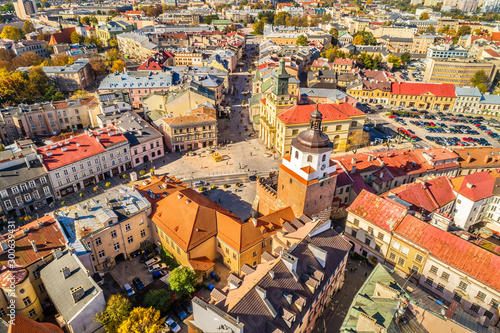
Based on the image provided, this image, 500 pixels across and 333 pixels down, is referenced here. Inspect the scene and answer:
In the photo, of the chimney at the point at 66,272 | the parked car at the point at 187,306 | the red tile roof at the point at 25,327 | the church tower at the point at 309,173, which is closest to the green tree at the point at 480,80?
the church tower at the point at 309,173

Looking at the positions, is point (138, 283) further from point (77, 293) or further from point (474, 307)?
point (474, 307)

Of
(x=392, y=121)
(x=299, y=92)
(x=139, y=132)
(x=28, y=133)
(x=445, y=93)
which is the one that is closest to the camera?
(x=139, y=132)

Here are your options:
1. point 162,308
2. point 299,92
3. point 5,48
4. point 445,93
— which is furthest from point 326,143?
point 5,48

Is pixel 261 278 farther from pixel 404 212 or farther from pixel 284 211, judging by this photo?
pixel 404 212

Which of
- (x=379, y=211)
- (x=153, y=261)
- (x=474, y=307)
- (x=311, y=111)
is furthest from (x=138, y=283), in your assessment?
(x=311, y=111)

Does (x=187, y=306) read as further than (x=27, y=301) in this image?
Yes

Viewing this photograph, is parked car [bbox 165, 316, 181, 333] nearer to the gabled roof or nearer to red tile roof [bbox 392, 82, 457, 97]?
the gabled roof

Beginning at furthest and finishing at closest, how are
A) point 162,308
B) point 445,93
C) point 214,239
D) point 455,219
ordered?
point 445,93, point 455,219, point 214,239, point 162,308
